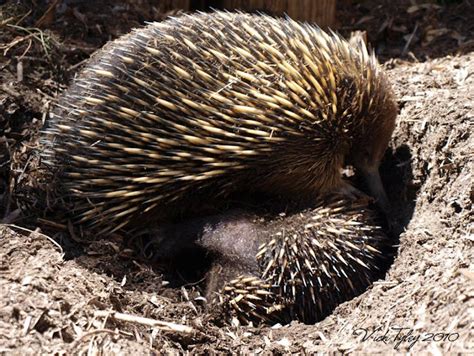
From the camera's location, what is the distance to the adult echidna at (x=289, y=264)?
15.2 feet

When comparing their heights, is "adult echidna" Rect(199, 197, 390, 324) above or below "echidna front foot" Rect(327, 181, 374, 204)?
below

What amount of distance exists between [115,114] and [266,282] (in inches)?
56.4

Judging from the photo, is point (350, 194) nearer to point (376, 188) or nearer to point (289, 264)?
point (376, 188)

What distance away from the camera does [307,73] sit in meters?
4.89

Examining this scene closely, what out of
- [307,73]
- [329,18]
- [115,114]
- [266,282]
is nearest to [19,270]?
[115,114]

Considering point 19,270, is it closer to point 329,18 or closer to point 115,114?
point 115,114

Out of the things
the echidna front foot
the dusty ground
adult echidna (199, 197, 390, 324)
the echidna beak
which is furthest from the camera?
the echidna beak

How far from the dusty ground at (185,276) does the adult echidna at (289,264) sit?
130mm

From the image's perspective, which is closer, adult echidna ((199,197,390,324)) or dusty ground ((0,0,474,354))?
dusty ground ((0,0,474,354))

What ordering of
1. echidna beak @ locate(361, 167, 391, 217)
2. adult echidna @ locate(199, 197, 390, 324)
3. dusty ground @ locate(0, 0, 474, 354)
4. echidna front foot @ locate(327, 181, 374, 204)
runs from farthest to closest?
echidna beak @ locate(361, 167, 391, 217) < echidna front foot @ locate(327, 181, 374, 204) < adult echidna @ locate(199, 197, 390, 324) < dusty ground @ locate(0, 0, 474, 354)

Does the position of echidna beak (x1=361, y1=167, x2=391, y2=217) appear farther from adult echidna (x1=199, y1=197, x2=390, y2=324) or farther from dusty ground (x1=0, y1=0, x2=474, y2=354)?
adult echidna (x1=199, y1=197, x2=390, y2=324)

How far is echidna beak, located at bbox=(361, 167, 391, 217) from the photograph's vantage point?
5.37 metres

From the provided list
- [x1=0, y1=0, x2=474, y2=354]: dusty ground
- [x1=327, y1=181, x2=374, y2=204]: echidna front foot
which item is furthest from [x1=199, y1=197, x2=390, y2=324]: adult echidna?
[x1=327, y1=181, x2=374, y2=204]: echidna front foot

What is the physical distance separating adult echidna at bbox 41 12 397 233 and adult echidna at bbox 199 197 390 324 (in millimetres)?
324
